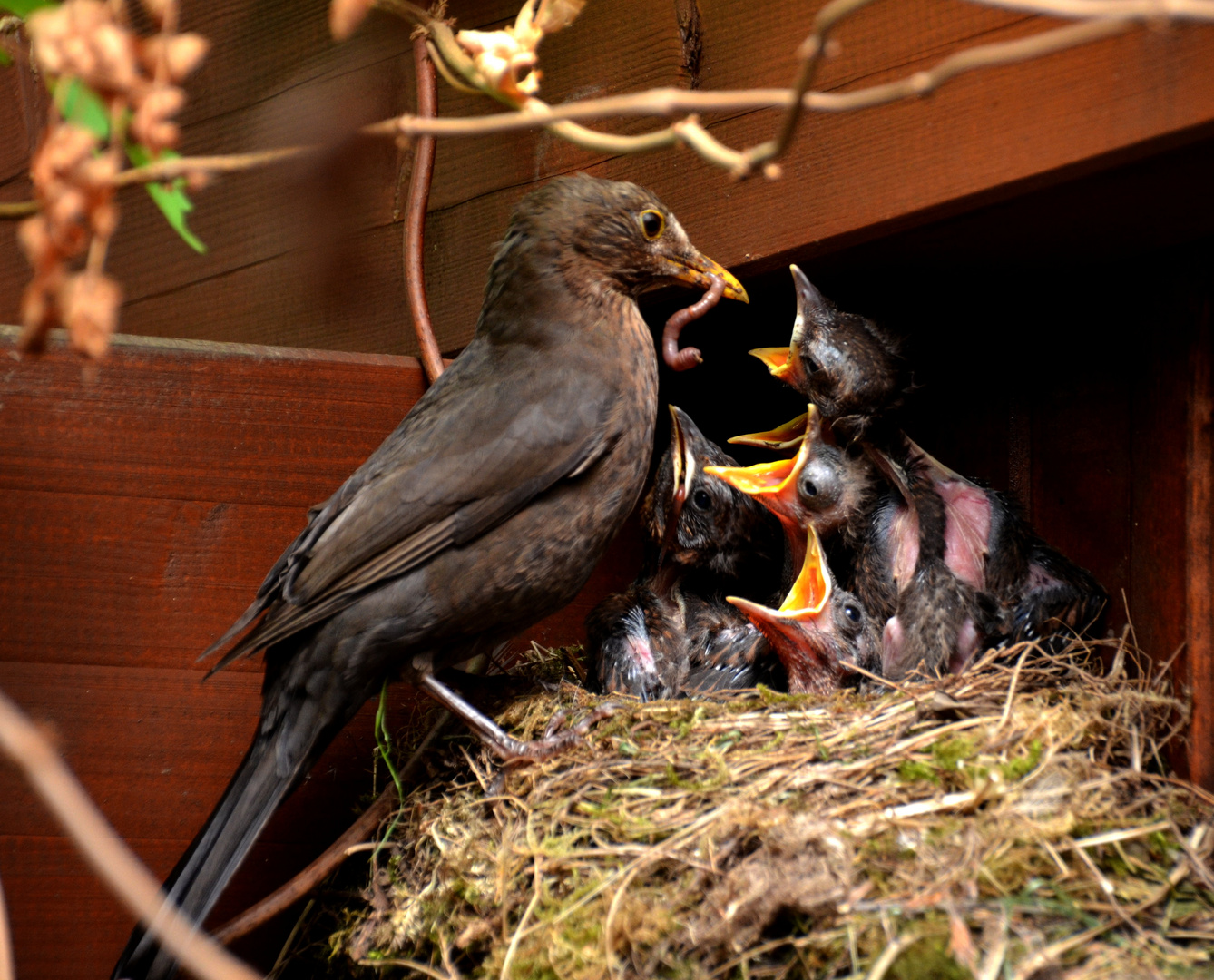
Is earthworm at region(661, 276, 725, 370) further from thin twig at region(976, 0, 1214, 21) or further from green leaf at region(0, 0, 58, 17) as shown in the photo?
thin twig at region(976, 0, 1214, 21)

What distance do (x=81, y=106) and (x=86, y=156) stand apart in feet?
Result: 1.16

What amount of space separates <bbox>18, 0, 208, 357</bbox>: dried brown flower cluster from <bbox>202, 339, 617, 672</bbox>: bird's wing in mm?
1309

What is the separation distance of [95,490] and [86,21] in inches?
64.8

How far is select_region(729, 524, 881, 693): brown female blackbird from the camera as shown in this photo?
9.87 feet

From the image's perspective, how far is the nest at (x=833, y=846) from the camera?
1.75 m

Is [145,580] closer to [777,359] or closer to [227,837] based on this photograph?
[227,837]

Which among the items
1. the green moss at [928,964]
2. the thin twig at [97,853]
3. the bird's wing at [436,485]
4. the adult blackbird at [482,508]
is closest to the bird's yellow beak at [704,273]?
the adult blackbird at [482,508]

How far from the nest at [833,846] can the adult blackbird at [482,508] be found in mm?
277

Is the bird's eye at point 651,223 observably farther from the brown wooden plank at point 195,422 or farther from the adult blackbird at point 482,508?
the brown wooden plank at point 195,422

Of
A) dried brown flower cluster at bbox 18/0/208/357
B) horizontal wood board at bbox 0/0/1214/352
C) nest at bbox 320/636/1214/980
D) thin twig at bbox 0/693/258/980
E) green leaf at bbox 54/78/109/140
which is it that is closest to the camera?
thin twig at bbox 0/693/258/980

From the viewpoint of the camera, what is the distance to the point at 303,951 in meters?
2.70

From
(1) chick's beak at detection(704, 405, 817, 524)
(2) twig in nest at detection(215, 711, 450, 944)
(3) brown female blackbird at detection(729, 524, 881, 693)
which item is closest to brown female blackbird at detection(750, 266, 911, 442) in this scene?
(1) chick's beak at detection(704, 405, 817, 524)

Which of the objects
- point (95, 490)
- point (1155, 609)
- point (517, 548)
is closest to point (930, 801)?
point (1155, 609)

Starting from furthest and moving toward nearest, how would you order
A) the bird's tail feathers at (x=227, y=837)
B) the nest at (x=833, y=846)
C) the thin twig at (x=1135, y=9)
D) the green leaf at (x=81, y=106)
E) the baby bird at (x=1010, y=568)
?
1. the baby bird at (x=1010, y=568)
2. the bird's tail feathers at (x=227, y=837)
3. the nest at (x=833, y=846)
4. the green leaf at (x=81, y=106)
5. the thin twig at (x=1135, y=9)
